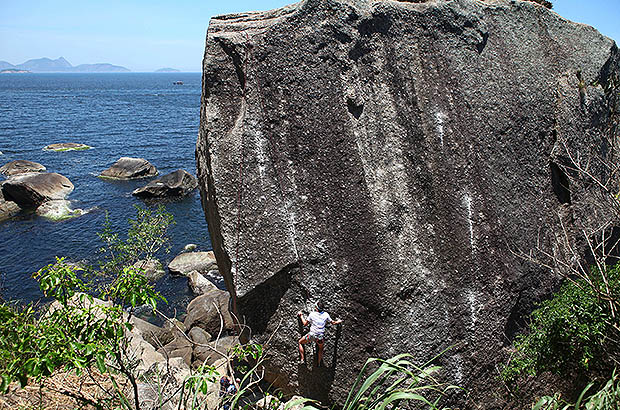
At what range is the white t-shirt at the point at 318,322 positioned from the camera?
9203mm

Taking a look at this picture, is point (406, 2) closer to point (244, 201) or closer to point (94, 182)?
point (244, 201)

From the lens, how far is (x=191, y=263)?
76.3 feet

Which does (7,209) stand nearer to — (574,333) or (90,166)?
(90,166)

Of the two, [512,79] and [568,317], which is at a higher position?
[512,79]

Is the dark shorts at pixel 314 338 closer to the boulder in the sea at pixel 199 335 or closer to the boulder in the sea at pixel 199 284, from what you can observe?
the boulder in the sea at pixel 199 335

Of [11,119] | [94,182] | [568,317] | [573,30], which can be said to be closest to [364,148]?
[568,317]

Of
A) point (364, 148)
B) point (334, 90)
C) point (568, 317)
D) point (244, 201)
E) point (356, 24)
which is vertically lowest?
point (568, 317)

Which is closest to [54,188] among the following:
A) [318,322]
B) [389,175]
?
[318,322]

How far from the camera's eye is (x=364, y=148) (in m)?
9.41

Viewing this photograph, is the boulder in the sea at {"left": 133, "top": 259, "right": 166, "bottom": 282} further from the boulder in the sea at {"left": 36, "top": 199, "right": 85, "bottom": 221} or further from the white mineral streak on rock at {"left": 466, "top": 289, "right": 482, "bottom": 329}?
the white mineral streak on rock at {"left": 466, "top": 289, "right": 482, "bottom": 329}

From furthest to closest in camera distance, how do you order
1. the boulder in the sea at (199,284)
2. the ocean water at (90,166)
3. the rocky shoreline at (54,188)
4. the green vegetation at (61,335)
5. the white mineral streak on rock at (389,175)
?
the rocky shoreline at (54,188) → the ocean water at (90,166) → the boulder in the sea at (199,284) → the white mineral streak on rock at (389,175) → the green vegetation at (61,335)

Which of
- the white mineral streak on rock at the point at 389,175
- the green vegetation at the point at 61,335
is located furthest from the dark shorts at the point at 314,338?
the green vegetation at the point at 61,335

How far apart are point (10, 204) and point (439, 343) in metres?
31.4

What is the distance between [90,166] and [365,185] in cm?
3858
